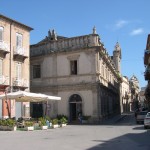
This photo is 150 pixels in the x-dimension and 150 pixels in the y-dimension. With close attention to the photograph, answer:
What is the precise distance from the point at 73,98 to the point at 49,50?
6.40 m

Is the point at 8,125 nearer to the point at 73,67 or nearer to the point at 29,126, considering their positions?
the point at 29,126

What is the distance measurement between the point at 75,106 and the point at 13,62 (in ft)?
28.8

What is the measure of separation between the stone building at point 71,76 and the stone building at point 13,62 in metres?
4.02

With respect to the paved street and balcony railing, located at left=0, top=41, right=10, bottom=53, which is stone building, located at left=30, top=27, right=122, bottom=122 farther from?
the paved street

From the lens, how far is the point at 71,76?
35656 mm

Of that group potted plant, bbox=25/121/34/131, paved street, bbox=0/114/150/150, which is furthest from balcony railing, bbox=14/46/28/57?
paved street, bbox=0/114/150/150

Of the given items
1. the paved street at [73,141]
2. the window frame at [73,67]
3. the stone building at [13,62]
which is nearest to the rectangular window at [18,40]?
the stone building at [13,62]

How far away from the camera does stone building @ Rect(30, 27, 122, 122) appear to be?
113 ft

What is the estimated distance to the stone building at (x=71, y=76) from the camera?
34531 millimetres

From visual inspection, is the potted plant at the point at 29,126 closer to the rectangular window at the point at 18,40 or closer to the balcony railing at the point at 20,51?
the balcony railing at the point at 20,51

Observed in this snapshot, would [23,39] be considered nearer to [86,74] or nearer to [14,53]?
[14,53]

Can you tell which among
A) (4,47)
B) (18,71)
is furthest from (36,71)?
(4,47)

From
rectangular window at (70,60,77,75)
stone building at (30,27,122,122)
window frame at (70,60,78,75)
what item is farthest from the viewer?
rectangular window at (70,60,77,75)

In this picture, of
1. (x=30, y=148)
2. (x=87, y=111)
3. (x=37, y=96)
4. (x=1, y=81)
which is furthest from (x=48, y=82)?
(x=30, y=148)
